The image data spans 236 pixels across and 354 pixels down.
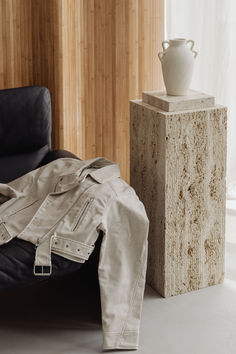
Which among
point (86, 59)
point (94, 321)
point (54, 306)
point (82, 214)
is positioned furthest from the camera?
point (86, 59)

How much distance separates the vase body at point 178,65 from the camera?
2621 millimetres

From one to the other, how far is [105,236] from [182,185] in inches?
18.6

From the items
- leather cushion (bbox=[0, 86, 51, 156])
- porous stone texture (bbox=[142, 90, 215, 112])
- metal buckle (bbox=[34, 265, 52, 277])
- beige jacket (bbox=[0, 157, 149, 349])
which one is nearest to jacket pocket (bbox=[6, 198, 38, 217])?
beige jacket (bbox=[0, 157, 149, 349])

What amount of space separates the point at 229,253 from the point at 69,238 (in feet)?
3.59

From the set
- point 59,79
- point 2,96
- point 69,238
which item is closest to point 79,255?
point 69,238

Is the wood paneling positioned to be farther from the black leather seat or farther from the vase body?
the vase body

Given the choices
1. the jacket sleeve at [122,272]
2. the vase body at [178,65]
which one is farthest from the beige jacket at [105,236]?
the vase body at [178,65]

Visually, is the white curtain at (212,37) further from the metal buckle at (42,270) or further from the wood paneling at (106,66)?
the metal buckle at (42,270)

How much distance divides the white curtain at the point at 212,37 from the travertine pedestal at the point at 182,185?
92 cm

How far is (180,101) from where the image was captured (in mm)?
2588

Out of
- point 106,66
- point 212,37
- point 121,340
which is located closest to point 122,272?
point 121,340

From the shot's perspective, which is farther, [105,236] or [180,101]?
[180,101]

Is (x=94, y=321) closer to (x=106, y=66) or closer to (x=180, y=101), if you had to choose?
(x=180, y=101)

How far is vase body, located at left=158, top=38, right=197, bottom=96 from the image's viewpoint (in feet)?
8.60
